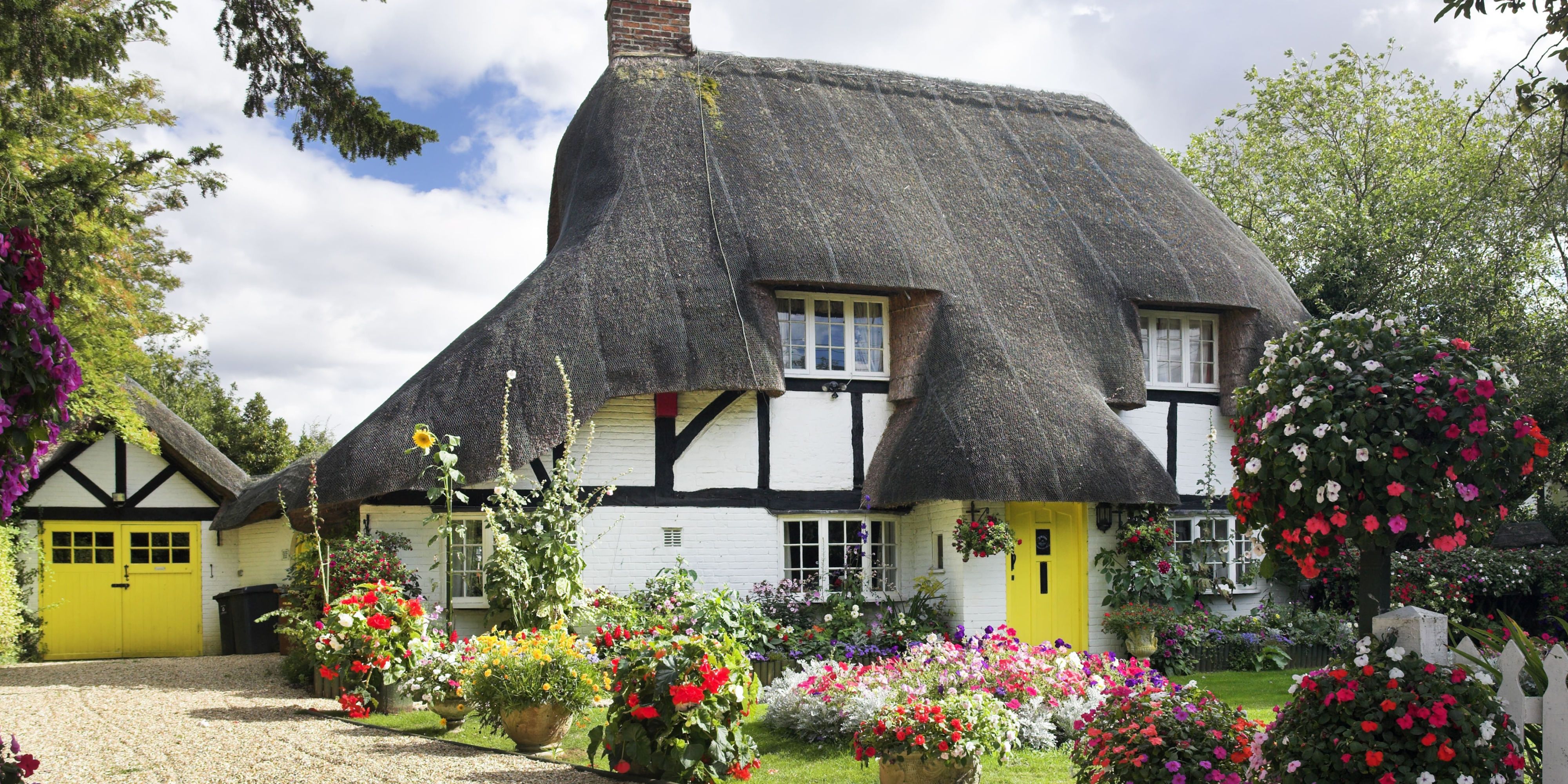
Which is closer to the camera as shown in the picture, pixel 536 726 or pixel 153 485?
pixel 536 726

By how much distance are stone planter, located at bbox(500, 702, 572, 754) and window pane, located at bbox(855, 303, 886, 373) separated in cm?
674

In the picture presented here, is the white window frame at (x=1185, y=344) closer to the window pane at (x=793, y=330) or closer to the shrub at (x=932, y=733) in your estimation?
the window pane at (x=793, y=330)

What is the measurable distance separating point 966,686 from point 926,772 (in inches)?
64.8

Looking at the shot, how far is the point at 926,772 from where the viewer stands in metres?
6.21

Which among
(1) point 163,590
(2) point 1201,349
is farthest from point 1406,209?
(1) point 163,590

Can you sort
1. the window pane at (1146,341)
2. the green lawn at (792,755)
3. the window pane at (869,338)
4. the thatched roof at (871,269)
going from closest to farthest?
1. the green lawn at (792,755)
2. the thatched roof at (871,269)
3. the window pane at (869,338)
4. the window pane at (1146,341)

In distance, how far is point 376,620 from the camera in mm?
8555

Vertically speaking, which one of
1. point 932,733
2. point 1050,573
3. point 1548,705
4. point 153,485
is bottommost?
point 1050,573

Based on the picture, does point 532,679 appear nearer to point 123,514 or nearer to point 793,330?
point 793,330

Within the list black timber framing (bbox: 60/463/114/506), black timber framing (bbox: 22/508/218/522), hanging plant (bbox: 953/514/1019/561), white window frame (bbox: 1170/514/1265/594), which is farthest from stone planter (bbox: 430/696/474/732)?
black timber framing (bbox: 60/463/114/506)

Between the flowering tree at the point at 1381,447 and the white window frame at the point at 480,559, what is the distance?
7970 millimetres

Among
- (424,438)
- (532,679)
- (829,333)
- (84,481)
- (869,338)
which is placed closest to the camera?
(532,679)

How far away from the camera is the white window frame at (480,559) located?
38.5ft

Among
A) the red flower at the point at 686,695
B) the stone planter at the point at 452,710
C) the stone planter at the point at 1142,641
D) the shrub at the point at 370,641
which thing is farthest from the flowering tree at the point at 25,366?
the stone planter at the point at 1142,641
